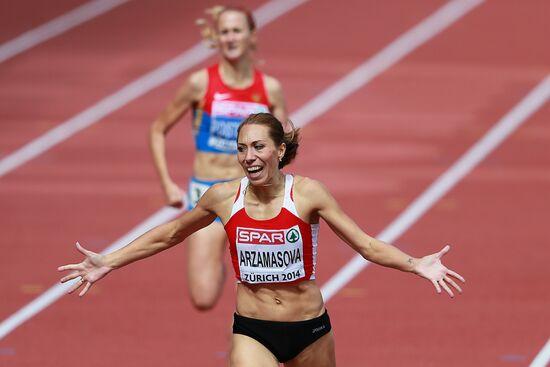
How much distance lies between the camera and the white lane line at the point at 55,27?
1215 cm

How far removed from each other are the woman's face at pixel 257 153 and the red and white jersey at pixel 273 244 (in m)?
0.13

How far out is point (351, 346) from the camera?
306 inches

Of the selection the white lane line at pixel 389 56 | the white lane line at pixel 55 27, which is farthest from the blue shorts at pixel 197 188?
the white lane line at pixel 55 27

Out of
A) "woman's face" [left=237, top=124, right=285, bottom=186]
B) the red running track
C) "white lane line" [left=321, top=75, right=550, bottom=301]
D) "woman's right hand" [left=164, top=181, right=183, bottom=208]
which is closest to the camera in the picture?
"woman's face" [left=237, top=124, right=285, bottom=186]

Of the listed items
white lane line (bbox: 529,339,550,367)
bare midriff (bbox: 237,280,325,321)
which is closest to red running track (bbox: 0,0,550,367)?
white lane line (bbox: 529,339,550,367)

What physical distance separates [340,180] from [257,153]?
5.07m

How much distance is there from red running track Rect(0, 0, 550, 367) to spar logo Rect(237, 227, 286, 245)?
2.25 meters

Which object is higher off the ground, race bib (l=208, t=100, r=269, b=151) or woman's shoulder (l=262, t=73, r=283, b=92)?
woman's shoulder (l=262, t=73, r=283, b=92)

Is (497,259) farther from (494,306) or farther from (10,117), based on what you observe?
(10,117)

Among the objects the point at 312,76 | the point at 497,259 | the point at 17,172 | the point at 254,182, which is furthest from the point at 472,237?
the point at 254,182

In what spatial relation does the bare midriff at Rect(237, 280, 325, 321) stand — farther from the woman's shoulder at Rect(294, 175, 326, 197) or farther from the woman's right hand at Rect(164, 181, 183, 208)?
the woman's right hand at Rect(164, 181, 183, 208)

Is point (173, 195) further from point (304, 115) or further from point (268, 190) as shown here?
point (304, 115)

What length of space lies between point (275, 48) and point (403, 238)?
3.30m

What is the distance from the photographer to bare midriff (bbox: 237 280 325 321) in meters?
5.57
